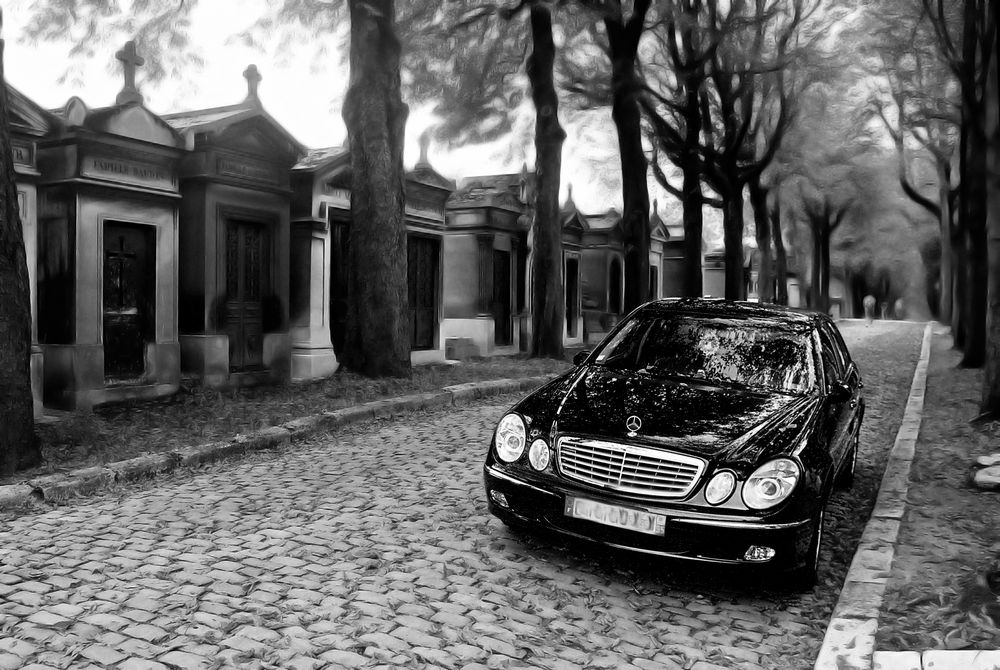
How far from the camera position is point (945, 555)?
5.39m

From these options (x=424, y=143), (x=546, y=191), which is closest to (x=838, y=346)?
(x=546, y=191)

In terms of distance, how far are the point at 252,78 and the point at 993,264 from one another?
38.4ft

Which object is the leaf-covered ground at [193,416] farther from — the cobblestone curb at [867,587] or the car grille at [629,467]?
the cobblestone curb at [867,587]

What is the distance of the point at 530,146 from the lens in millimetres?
23984

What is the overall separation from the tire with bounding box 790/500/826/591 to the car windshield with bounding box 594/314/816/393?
3.17 feet

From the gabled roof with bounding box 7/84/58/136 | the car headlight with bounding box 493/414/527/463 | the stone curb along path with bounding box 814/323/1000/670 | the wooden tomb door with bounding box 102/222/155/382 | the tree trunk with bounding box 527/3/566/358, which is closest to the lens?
the stone curb along path with bounding box 814/323/1000/670

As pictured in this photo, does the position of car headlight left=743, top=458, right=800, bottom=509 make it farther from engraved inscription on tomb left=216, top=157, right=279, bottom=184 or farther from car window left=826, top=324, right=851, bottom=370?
engraved inscription on tomb left=216, top=157, right=279, bottom=184

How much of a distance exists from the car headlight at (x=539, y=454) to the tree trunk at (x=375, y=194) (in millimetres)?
8288

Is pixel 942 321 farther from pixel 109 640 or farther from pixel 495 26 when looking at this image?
pixel 109 640

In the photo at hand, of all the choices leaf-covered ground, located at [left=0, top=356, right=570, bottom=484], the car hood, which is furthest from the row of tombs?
the car hood

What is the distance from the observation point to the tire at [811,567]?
4684 mm

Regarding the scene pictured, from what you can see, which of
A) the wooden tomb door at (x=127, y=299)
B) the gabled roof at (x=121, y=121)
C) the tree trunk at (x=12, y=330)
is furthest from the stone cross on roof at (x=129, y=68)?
the tree trunk at (x=12, y=330)

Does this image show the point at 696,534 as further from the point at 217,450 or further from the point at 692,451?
the point at 217,450

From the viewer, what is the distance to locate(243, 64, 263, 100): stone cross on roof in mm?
15094
